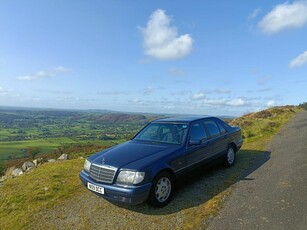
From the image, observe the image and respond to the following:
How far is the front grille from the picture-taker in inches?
189

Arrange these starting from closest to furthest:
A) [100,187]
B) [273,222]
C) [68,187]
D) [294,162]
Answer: [273,222] → [100,187] → [68,187] → [294,162]

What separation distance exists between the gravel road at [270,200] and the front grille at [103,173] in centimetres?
190

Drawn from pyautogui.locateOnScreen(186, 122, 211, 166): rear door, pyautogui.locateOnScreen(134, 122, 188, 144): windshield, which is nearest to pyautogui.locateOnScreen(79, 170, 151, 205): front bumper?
pyautogui.locateOnScreen(186, 122, 211, 166): rear door

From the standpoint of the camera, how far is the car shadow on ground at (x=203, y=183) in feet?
16.3

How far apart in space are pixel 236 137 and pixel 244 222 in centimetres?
415

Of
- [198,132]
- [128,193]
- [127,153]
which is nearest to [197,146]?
[198,132]

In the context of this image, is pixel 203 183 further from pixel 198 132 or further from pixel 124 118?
pixel 124 118

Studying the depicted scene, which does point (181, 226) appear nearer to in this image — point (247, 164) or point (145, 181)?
point (145, 181)

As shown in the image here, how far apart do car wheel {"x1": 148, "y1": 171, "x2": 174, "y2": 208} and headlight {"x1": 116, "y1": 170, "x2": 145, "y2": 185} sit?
33 cm

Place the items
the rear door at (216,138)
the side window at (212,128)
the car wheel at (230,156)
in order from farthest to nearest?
the car wheel at (230,156) < the side window at (212,128) < the rear door at (216,138)

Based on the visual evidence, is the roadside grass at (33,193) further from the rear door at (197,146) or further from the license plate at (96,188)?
the rear door at (197,146)

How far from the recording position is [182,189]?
5.86 meters

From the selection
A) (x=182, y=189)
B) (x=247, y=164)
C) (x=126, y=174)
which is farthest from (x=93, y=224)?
(x=247, y=164)

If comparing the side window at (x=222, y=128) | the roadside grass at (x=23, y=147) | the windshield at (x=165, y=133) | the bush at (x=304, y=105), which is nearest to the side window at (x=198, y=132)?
the windshield at (x=165, y=133)
